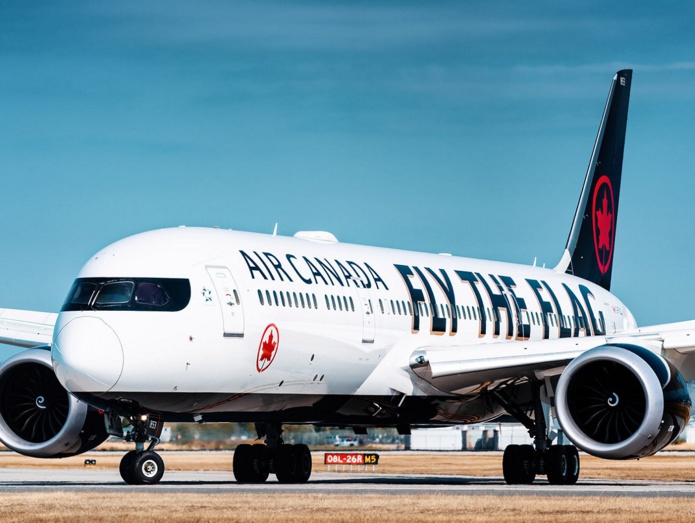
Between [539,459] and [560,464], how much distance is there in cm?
43

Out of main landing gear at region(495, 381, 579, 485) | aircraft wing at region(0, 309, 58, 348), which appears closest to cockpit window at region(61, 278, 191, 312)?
aircraft wing at region(0, 309, 58, 348)

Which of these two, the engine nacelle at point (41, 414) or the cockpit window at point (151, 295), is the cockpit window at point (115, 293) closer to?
the cockpit window at point (151, 295)

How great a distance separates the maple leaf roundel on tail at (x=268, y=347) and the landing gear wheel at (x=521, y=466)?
6928 mm

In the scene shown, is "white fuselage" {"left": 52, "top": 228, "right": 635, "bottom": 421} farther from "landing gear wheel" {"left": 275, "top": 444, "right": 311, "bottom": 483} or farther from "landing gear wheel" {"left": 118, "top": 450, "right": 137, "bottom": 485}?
"landing gear wheel" {"left": 275, "top": 444, "right": 311, "bottom": 483}

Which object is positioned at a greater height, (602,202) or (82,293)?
(602,202)

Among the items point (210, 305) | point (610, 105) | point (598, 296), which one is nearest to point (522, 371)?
point (210, 305)

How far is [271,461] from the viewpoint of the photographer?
26172 mm

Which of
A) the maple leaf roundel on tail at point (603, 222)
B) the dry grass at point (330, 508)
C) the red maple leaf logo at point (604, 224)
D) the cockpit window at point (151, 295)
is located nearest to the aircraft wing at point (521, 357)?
the dry grass at point (330, 508)

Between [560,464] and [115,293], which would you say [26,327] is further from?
[560,464]

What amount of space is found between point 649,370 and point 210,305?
23.2ft

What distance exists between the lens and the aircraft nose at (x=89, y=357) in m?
19.6

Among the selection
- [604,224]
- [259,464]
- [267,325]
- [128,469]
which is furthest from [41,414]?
[604,224]

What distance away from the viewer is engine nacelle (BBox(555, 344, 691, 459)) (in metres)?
21.1

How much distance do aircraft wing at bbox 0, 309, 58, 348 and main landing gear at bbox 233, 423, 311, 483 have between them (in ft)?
14.3
